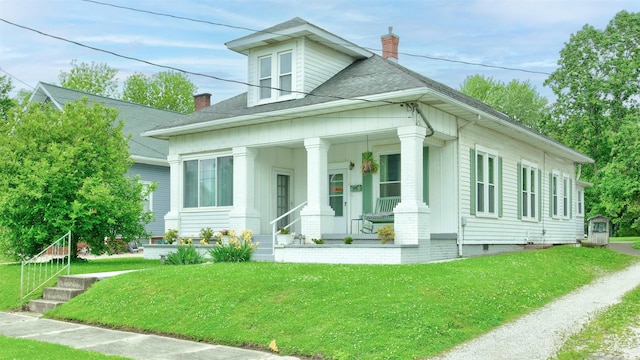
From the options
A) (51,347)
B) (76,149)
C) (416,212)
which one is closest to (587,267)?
(416,212)

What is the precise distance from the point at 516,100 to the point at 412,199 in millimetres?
40197

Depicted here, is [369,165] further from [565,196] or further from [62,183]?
[565,196]

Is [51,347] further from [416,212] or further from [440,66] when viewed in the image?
[440,66]

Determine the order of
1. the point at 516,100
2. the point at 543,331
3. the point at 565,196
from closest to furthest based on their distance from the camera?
1. the point at 543,331
2. the point at 565,196
3. the point at 516,100

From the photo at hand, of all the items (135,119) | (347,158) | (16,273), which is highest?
(135,119)

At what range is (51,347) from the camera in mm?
9156

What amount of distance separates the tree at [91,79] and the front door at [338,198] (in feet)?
119

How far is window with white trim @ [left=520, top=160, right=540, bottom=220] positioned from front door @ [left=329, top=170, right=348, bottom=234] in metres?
6.34

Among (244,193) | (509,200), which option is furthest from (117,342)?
(509,200)

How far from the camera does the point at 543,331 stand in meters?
9.49

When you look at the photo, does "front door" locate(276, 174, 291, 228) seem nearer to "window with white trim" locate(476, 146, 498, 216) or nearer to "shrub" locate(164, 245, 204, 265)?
"shrub" locate(164, 245, 204, 265)

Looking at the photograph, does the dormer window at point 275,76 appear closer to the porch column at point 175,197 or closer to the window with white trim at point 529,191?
the porch column at point 175,197

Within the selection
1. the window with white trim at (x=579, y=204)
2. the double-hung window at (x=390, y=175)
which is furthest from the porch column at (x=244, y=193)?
the window with white trim at (x=579, y=204)

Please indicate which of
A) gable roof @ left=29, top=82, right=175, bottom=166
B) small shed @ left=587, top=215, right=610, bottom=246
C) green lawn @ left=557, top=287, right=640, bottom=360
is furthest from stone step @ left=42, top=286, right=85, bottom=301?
small shed @ left=587, top=215, right=610, bottom=246
